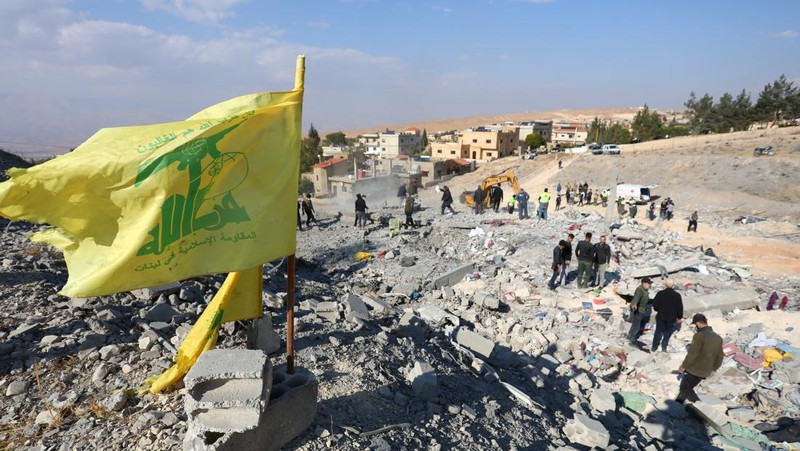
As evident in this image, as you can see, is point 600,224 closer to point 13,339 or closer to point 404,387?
point 404,387

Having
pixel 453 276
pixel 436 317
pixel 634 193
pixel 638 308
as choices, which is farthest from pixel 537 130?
pixel 436 317

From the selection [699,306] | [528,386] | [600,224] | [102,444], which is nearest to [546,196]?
[600,224]

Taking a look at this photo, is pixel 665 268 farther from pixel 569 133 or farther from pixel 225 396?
pixel 569 133

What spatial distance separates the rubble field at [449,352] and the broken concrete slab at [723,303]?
35 millimetres

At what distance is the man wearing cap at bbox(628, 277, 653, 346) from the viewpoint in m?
7.32

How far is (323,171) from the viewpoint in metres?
43.4

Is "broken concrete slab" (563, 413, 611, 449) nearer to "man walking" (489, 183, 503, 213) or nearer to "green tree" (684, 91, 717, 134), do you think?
"man walking" (489, 183, 503, 213)

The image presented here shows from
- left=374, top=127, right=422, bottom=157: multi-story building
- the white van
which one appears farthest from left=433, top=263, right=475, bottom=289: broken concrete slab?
left=374, top=127, right=422, bottom=157: multi-story building

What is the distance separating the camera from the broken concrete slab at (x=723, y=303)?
8359 mm

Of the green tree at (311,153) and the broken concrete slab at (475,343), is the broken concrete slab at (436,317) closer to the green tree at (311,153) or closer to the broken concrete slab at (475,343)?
the broken concrete slab at (475,343)

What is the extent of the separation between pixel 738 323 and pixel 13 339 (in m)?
11.2

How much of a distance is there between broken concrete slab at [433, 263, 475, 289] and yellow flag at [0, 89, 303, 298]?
7.20 meters

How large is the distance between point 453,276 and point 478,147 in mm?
51776

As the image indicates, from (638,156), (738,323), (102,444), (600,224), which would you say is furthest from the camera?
(638,156)
